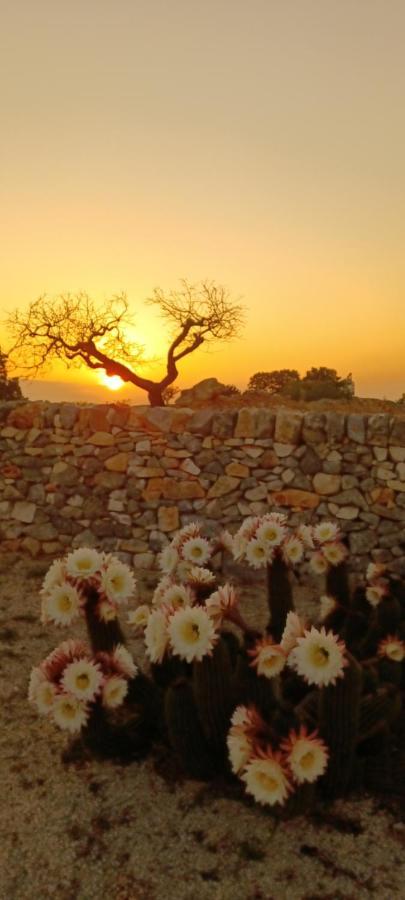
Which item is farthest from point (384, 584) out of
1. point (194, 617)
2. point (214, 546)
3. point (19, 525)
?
point (19, 525)

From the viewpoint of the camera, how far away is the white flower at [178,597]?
11.3 feet

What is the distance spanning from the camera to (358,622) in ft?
15.6

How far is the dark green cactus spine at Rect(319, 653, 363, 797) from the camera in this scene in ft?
9.62

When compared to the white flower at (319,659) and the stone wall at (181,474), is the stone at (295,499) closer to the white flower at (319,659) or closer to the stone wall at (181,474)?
the stone wall at (181,474)

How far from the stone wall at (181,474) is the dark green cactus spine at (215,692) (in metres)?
4.16

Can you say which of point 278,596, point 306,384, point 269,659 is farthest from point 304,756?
point 306,384

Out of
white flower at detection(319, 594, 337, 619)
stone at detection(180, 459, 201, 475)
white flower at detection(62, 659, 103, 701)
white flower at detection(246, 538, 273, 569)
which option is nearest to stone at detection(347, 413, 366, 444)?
stone at detection(180, 459, 201, 475)

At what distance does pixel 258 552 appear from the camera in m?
4.03

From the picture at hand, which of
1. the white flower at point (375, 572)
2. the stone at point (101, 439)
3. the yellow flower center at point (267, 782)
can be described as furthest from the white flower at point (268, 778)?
the stone at point (101, 439)

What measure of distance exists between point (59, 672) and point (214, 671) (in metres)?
0.73

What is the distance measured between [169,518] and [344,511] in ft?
6.26

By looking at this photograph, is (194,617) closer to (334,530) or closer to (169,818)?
(169,818)

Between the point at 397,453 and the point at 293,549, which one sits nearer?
the point at 293,549

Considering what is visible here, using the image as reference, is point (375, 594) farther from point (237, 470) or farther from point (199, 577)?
point (237, 470)
